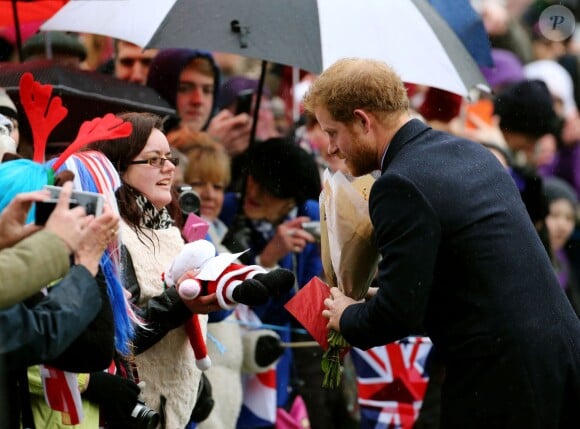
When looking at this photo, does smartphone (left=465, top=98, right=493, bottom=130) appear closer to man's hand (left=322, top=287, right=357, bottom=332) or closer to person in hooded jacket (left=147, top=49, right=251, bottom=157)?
person in hooded jacket (left=147, top=49, right=251, bottom=157)

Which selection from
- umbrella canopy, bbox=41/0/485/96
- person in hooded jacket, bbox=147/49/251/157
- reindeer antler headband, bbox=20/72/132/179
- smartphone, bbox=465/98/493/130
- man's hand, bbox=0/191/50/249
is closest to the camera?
man's hand, bbox=0/191/50/249

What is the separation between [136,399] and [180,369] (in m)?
0.36

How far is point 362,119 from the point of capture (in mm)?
4383

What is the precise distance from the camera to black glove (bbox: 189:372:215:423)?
5609mm

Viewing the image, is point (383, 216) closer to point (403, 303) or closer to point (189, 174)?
point (403, 303)

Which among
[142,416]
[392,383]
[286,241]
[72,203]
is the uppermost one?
[72,203]

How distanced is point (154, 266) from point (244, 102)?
3.05 m

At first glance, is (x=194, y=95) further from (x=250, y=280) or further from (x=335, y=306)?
(x=335, y=306)

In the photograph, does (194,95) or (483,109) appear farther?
(483,109)

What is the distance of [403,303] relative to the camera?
4102mm

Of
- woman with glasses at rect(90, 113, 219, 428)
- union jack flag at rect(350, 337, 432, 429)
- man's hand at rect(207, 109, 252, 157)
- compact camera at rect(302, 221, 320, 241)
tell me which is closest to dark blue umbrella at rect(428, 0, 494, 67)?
man's hand at rect(207, 109, 252, 157)

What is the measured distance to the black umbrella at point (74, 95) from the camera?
5.91 m

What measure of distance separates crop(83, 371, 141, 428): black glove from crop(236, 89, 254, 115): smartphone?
3326mm

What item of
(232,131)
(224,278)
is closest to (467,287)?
(224,278)
